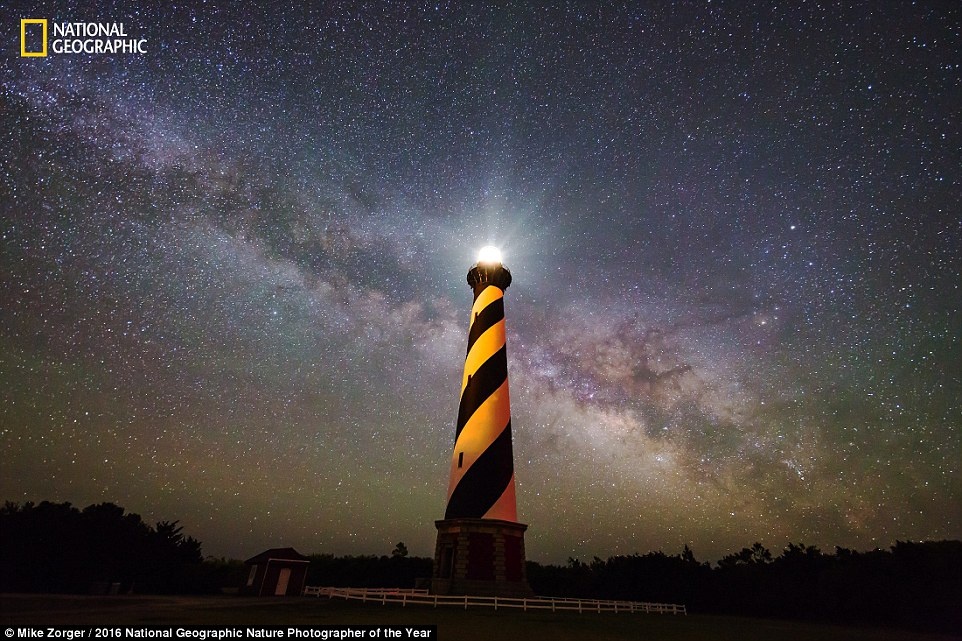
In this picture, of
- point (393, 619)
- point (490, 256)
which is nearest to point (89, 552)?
point (393, 619)

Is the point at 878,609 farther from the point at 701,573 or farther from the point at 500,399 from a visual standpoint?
the point at 500,399

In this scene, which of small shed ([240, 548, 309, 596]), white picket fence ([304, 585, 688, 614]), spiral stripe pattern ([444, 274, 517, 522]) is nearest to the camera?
white picket fence ([304, 585, 688, 614])

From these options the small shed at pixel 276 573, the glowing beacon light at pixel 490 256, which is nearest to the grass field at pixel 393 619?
the small shed at pixel 276 573

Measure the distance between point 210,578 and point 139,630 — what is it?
69.0 ft

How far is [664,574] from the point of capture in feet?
124

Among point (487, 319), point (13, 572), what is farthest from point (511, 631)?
point (13, 572)

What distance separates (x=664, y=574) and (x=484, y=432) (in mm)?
21916

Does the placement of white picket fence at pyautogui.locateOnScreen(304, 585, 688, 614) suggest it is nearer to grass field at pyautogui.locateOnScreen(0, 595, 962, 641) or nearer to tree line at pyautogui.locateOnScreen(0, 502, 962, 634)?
grass field at pyautogui.locateOnScreen(0, 595, 962, 641)

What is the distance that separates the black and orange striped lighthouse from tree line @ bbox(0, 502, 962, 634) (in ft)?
45.7

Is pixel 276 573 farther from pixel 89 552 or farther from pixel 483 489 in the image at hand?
pixel 483 489

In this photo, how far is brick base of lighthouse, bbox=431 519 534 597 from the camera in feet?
78.0

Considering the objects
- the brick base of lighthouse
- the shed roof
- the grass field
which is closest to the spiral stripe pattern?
the brick base of lighthouse

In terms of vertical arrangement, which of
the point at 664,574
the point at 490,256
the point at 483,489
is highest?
the point at 490,256

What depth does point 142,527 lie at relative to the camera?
3216 centimetres
